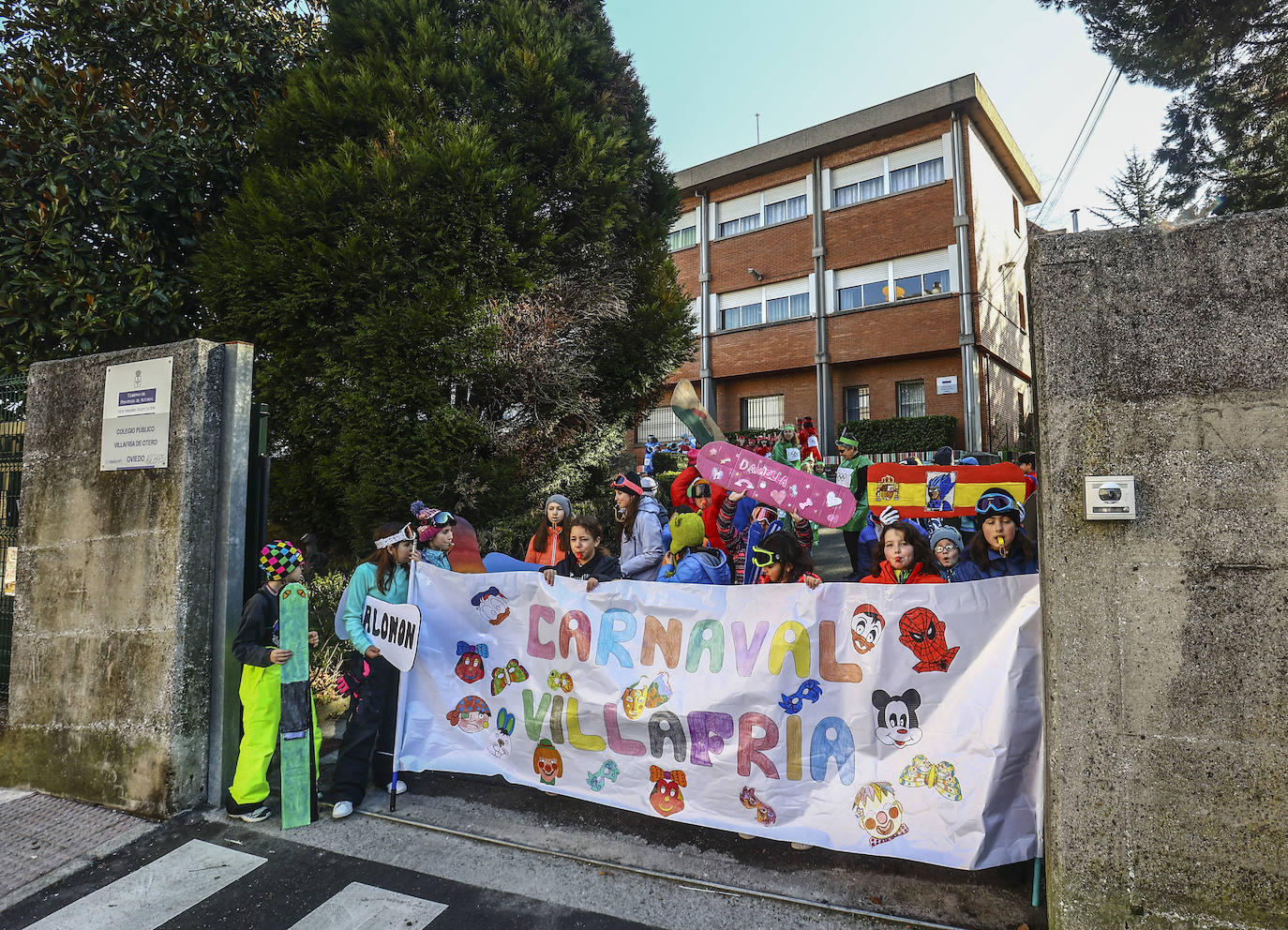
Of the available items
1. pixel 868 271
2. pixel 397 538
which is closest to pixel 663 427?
pixel 868 271

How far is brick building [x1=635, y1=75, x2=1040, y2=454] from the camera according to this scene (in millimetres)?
18656

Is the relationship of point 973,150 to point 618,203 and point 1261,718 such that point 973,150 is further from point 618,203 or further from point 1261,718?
point 1261,718

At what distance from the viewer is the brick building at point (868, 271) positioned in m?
18.7

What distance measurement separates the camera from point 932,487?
6371 millimetres

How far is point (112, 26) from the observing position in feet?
28.3

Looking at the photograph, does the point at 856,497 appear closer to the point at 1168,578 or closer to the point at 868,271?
the point at 1168,578

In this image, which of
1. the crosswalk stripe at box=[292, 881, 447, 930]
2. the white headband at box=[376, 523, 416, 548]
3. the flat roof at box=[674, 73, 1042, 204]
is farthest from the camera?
the flat roof at box=[674, 73, 1042, 204]

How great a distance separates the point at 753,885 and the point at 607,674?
4.34 feet

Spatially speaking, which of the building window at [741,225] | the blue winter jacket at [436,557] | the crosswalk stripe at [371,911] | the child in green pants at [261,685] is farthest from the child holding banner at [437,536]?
the building window at [741,225]

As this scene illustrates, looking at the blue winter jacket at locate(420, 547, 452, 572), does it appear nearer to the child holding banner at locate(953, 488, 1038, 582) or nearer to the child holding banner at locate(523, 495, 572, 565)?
the child holding banner at locate(523, 495, 572, 565)

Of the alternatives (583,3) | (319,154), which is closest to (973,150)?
(583,3)

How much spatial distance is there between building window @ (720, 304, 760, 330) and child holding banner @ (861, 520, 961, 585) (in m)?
18.5

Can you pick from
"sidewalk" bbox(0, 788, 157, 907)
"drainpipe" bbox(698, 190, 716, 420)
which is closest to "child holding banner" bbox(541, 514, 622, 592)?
"sidewalk" bbox(0, 788, 157, 907)

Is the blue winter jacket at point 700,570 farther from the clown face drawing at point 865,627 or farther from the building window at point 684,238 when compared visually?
the building window at point 684,238
